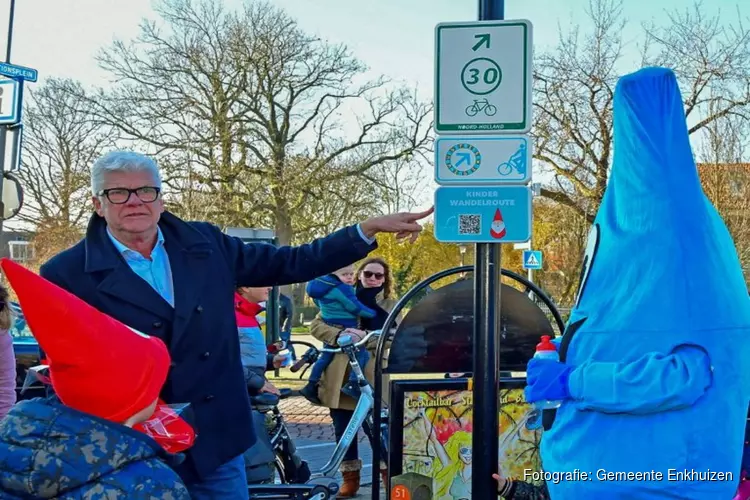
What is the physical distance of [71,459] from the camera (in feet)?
5.49

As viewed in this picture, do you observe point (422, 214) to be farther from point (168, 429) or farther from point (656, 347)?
point (168, 429)

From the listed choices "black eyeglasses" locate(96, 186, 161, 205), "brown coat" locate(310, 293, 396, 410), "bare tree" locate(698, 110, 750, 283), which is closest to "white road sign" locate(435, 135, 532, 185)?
"black eyeglasses" locate(96, 186, 161, 205)

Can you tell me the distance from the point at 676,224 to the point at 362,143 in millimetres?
18566

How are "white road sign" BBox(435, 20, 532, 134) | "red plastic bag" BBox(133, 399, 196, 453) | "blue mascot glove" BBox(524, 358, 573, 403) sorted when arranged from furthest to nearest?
"white road sign" BBox(435, 20, 532, 134)
"blue mascot glove" BBox(524, 358, 573, 403)
"red plastic bag" BBox(133, 399, 196, 453)

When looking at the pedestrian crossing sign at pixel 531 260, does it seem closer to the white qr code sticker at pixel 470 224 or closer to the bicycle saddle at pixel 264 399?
the bicycle saddle at pixel 264 399

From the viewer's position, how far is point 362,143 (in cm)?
2038

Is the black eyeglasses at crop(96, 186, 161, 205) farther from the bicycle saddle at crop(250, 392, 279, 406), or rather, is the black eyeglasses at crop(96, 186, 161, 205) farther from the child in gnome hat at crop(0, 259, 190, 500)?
the bicycle saddle at crop(250, 392, 279, 406)

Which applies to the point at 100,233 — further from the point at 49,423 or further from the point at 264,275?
the point at 49,423

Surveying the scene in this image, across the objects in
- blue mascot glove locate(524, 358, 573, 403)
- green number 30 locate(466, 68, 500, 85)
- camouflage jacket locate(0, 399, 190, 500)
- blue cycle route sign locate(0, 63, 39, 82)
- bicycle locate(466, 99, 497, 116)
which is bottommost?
camouflage jacket locate(0, 399, 190, 500)

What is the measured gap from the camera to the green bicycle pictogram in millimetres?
2779

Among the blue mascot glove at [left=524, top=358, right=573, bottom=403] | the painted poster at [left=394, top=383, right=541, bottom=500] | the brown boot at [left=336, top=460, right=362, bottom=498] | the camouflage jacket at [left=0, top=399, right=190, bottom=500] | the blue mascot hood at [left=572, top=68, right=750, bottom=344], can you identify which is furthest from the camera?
the brown boot at [left=336, top=460, right=362, bottom=498]

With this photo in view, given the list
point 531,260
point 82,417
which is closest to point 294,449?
point 82,417

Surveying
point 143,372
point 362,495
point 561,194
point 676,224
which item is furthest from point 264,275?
point 561,194

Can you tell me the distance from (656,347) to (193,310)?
1.37 meters
